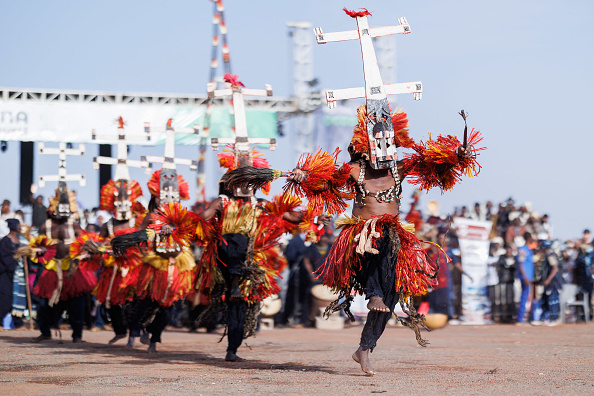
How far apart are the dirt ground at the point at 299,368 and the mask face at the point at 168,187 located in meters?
1.86

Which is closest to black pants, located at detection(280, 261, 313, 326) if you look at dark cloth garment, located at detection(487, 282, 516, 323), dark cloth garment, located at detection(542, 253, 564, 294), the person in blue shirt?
dark cloth garment, located at detection(487, 282, 516, 323)

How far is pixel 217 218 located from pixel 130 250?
1.87m

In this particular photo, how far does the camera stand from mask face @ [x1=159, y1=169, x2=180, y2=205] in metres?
11.0

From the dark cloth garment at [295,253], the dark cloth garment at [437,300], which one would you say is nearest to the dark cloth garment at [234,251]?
the dark cloth garment at [295,253]

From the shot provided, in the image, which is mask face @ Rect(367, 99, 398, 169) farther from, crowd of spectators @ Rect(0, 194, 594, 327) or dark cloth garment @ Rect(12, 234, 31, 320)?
dark cloth garment @ Rect(12, 234, 31, 320)

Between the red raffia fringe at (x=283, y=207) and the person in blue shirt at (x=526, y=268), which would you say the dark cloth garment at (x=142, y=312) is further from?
the person in blue shirt at (x=526, y=268)

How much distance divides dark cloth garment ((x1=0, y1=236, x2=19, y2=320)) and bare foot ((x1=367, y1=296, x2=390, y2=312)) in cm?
1008

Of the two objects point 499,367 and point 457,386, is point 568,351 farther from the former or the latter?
point 457,386

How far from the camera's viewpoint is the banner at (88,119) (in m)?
22.0

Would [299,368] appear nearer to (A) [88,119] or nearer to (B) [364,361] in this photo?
(B) [364,361]

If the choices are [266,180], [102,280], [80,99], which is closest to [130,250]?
[102,280]

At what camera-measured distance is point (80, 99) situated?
22.7 meters

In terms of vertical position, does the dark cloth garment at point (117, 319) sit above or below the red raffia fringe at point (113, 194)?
below

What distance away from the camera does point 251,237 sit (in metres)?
8.96
